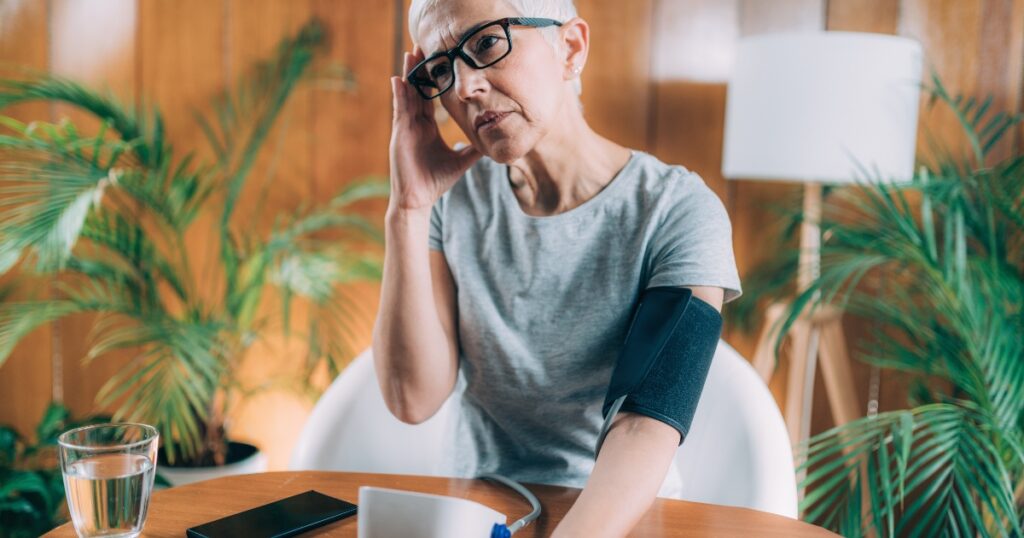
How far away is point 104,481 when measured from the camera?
28.7 inches

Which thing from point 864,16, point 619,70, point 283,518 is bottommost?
point 283,518

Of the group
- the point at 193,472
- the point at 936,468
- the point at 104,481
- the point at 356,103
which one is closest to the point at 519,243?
the point at 104,481

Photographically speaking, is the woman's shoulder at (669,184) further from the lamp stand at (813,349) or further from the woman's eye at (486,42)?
the lamp stand at (813,349)

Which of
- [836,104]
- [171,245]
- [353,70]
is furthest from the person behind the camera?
[353,70]

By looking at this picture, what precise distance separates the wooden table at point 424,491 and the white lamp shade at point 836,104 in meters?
1.12

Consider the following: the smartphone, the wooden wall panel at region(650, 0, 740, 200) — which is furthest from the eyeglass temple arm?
the wooden wall panel at region(650, 0, 740, 200)

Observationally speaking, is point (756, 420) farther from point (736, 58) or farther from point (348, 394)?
point (736, 58)

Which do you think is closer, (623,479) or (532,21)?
(623,479)

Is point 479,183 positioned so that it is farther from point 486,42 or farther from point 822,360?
point 822,360

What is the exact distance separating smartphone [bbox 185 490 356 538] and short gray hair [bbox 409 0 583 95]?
616 millimetres

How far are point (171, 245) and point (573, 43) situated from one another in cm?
149

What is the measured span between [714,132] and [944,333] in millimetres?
904

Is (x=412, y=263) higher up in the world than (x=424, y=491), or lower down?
higher up

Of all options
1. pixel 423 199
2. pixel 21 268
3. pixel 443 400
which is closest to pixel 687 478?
pixel 443 400
